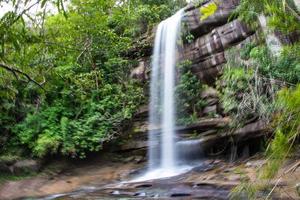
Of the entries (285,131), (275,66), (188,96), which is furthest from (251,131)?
(285,131)

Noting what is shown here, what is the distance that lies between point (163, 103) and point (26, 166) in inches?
168

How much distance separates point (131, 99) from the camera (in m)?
11.9

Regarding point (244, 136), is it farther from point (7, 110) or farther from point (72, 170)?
point (7, 110)

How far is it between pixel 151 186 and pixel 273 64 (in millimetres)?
3640

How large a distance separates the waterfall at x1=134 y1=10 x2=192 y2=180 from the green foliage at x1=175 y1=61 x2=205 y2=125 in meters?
0.19

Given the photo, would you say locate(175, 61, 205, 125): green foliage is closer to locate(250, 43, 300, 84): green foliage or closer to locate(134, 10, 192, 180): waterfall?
locate(134, 10, 192, 180): waterfall

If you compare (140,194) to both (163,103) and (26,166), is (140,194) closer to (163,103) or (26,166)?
(26,166)

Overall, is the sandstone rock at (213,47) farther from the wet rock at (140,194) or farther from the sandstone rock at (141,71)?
the wet rock at (140,194)

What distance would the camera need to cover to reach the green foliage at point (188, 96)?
1138 centimetres

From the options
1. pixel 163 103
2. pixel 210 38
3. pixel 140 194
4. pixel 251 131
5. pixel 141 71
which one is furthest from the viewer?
pixel 141 71

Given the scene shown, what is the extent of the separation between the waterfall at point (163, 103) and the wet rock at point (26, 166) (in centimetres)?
282

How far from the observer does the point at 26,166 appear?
1008cm

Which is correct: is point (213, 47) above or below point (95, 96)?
above

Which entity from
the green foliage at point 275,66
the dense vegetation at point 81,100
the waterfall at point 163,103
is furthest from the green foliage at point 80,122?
the green foliage at point 275,66
